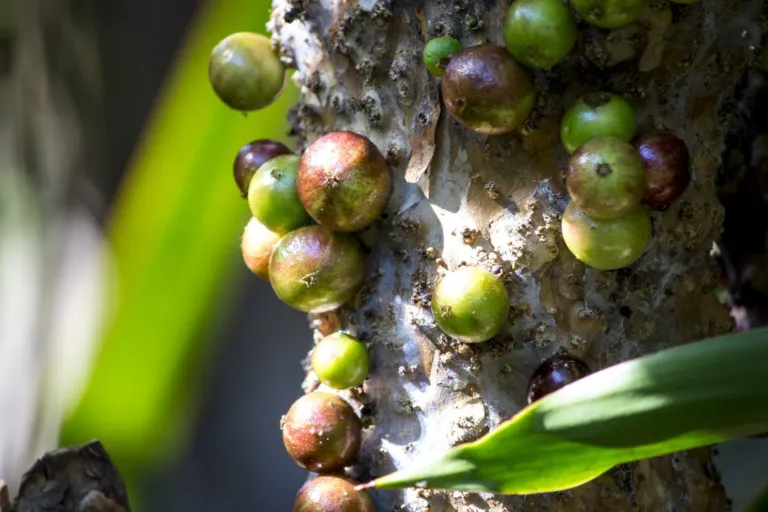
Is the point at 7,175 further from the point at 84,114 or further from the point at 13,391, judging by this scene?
the point at 13,391

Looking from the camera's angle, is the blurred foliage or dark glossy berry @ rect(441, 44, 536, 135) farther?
the blurred foliage

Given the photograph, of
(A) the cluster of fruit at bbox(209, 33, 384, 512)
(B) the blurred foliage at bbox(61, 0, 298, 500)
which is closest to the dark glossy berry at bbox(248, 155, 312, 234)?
(A) the cluster of fruit at bbox(209, 33, 384, 512)

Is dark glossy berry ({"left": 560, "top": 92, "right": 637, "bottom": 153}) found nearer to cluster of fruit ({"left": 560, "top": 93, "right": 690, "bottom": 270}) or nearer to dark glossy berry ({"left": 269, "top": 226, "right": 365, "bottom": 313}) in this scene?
cluster of fruit ({"left": 560, "top": 93, "right": 690, "bottom": 270})

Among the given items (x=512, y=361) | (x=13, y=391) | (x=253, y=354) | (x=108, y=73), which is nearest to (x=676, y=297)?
(x=512, y=361)

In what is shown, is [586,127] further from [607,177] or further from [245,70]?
[245,70]

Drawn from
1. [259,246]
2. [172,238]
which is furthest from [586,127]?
[172,238]

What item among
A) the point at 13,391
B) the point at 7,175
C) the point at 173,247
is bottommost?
the point at 13,391
